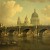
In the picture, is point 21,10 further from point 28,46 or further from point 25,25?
point 28,46

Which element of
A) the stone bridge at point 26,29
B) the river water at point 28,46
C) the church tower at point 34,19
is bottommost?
the river water at point 28,46

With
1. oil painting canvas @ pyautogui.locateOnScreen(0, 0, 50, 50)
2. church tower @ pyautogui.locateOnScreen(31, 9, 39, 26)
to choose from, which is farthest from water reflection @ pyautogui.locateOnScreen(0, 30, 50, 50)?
church tower @ pyautogui.locateOnScreen(31, 9, 39, 26)

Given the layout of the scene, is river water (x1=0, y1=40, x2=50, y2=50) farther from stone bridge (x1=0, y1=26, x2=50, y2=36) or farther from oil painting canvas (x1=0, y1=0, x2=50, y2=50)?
stone bridge (x1=0, y1=26, x2=50, y2=36)

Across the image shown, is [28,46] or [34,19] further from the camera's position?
[34,19]

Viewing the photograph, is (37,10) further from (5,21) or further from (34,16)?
(5,21)

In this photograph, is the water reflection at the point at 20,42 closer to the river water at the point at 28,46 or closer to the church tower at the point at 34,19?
the river water at the point at 28,46

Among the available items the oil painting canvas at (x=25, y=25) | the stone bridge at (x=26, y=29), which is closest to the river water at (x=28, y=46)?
the oil painting canvas at (x=25, y=25)

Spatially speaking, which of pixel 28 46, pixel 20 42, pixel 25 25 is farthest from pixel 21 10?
pixel 28 46

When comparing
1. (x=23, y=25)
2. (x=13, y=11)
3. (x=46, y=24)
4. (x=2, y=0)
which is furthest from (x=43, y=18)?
(x=2, y=0)
